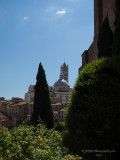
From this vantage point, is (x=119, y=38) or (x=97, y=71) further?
(x=119, y=38)

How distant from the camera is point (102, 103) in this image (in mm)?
3756

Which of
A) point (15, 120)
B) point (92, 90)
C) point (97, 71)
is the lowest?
point (15, 120)

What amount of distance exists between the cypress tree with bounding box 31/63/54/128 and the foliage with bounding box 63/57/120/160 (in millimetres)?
12658

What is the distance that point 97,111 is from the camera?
3.78 meters

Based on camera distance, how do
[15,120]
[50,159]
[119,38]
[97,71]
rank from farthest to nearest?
[15,120] < [119,38] < [97,71] < [50,159]

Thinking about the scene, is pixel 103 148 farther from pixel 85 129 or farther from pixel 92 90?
pixel 92 90

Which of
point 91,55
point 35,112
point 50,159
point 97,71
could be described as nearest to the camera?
point 50,159

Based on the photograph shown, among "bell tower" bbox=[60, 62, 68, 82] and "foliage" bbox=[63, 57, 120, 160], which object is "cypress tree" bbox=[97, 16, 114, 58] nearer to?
"foliage" bbox=[63, 57, 120, 160]

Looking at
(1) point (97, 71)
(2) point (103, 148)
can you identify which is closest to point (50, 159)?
(2) point (103, 148)

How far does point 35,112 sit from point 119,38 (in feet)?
41.7

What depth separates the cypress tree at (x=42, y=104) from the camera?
17.1 meters

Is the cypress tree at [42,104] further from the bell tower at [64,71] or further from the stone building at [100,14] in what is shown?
the bell tower at [64,71]

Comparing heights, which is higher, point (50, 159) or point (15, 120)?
point (50, 159)

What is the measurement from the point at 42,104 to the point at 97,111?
14209 millimetres
